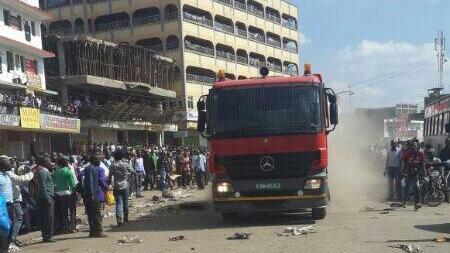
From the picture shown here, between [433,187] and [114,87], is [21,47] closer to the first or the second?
[114,87]

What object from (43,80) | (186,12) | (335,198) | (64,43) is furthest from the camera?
(186,12)

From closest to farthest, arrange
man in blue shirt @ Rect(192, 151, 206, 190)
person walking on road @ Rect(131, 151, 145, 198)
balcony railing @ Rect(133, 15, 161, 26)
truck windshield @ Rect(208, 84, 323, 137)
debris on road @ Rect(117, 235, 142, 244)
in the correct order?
debris on road @ Rect(117, 235, 142, 244)
truck windshield @ Rect(208, 84, 323, 137)
person walking on road @ Rect(131, 151, 145, 198)
man in blue shirt @ Rect(192, 151, 206, 190)
balcony railing @ Rect(133, 15, 161, 26)

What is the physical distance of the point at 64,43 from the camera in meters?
42.1

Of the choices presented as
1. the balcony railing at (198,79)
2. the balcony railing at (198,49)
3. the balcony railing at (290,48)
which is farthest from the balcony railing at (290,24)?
the balcony railing at (198,79)

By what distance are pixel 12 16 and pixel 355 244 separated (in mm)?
30896

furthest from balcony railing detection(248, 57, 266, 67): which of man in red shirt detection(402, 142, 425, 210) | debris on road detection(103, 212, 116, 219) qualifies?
man in red shirt detection(402, 142, 425, 210)

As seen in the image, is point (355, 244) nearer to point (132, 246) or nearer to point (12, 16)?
point (132, 246)

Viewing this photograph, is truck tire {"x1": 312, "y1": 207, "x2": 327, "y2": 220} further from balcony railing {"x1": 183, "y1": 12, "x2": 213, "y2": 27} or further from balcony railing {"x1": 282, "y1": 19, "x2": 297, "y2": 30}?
balcony railing {"x1": 282, "y1": 19, "x2": 297, "y2": 30}

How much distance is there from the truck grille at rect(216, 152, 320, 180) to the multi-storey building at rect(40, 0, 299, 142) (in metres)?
43.5

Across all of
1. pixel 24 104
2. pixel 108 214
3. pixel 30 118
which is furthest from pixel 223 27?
pixel 108 214

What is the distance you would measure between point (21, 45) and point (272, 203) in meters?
27.0

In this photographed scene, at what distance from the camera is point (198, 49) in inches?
2295

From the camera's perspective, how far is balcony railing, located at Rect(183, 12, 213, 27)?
56300 millimetres

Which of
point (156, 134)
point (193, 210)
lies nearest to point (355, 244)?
point (193, 210)
